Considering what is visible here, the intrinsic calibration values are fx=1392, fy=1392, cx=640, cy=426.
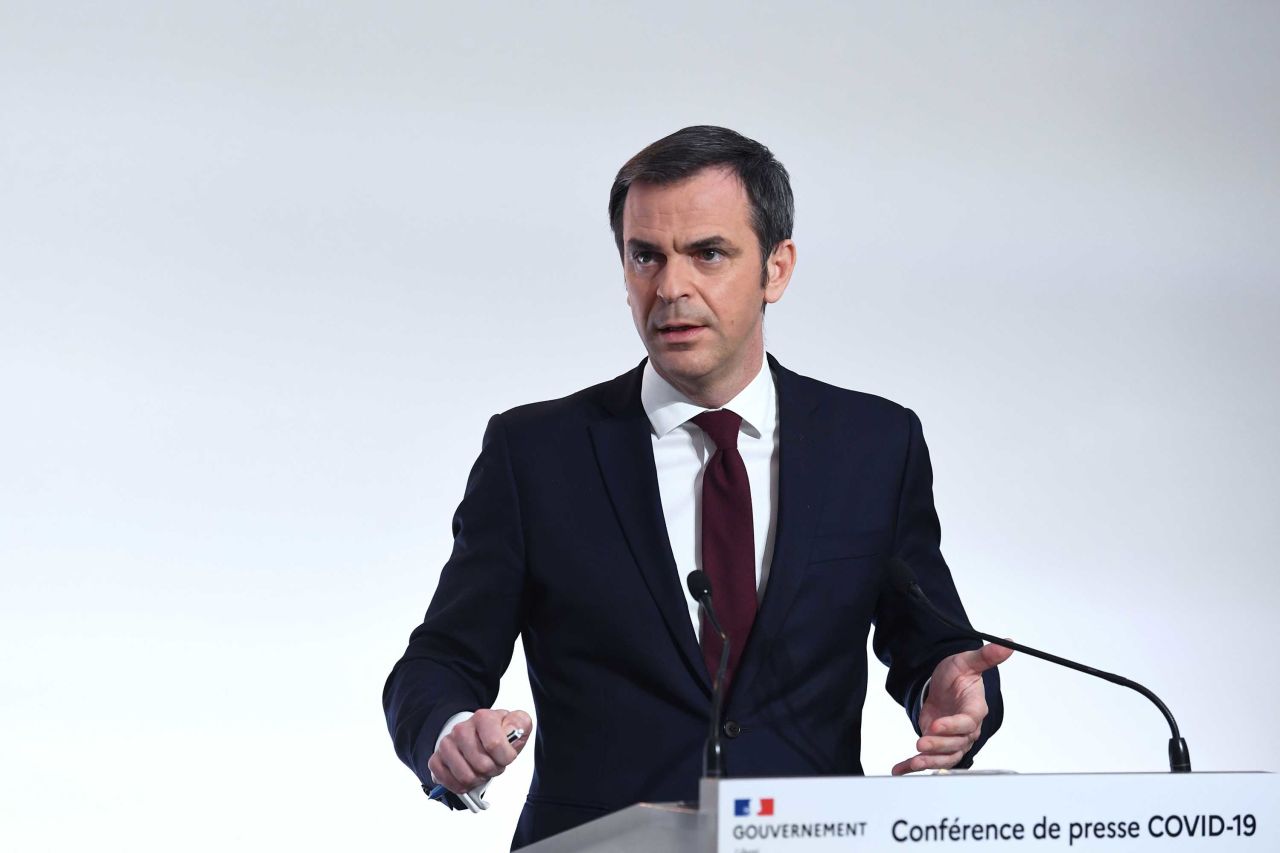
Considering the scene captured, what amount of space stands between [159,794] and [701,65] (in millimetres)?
2040

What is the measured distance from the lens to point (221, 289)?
9.93 ft

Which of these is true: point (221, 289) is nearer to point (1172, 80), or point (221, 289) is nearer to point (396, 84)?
point (396, 84)

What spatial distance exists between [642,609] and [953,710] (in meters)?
0.41

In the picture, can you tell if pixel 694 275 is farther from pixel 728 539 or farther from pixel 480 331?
pixel 480 331

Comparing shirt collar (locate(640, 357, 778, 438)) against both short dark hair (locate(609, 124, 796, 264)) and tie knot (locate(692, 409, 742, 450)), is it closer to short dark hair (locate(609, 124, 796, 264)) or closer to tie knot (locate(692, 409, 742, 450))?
tie knot (locate(692, 409, 742, 450))

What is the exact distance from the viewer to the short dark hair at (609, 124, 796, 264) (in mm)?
1909

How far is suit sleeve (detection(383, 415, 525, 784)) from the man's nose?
1.06 ft

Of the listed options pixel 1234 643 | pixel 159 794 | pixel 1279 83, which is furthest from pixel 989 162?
pixel 159 794

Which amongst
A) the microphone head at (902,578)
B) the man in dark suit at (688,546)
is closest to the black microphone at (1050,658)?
the microphone head at (902,578)

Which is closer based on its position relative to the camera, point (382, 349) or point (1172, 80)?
point (382, 349)

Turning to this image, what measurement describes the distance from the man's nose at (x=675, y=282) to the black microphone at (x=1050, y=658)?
49cm

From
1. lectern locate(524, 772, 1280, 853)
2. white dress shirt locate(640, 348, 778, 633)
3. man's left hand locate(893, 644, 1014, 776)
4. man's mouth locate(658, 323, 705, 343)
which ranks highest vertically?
man's mouth locate(658, 323, 705, 343)

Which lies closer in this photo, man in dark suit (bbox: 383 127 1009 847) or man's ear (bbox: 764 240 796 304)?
man in dark suit (bbox: 383 127 1009 847)

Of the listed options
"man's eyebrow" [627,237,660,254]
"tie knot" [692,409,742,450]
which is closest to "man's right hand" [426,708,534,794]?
"tie knot" [692,409,742,450]
